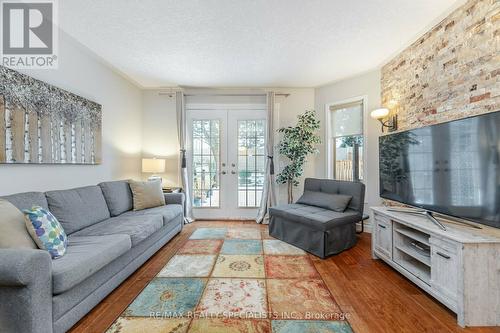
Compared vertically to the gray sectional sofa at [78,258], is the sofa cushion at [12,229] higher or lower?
higher

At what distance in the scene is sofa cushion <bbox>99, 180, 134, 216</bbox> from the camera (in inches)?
111

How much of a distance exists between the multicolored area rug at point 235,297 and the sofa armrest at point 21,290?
49 cm

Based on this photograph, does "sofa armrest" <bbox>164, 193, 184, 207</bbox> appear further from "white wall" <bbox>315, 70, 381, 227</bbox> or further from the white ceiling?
"white wall" <bbox>315, 70, 381, 227</bbox>

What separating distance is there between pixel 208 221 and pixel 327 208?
2301 millimetres

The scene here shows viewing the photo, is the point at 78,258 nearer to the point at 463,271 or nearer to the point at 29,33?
the point at 29,33

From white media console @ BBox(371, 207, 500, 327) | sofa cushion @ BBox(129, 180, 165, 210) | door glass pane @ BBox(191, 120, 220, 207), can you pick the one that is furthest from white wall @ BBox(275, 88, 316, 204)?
white media console @ BBox(371, 207, 500, 327)

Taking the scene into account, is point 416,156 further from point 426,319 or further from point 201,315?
point 201,315

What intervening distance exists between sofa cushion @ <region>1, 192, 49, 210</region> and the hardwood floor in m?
1.02

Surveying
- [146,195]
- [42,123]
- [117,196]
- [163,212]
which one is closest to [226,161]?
[146,195]

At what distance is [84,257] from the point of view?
1558mm

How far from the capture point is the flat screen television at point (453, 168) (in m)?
1.52

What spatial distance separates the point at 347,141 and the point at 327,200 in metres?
1.34

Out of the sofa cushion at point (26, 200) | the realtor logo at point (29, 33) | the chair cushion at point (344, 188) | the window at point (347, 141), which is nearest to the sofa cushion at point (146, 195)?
the sofa cushion at point (26, 200)

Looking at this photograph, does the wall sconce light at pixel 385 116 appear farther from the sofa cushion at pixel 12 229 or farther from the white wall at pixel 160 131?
the sofa cushion at pixel 12 229
